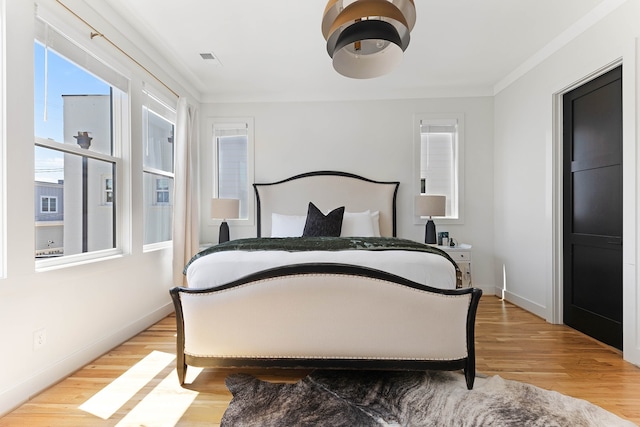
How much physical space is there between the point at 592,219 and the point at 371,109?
2.65 meters

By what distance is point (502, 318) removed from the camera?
3.39 metres

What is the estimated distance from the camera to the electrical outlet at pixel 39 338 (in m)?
2.00

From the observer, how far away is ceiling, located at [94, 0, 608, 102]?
265 centimetres

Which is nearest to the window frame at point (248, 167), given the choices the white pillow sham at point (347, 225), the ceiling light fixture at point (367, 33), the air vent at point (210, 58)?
the white pillow sham at point (347, 225)

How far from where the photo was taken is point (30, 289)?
1.96 metres

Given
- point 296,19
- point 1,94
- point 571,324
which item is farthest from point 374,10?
point 571,324

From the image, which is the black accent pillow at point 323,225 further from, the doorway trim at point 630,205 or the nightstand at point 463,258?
the doorway trim at point 630,205

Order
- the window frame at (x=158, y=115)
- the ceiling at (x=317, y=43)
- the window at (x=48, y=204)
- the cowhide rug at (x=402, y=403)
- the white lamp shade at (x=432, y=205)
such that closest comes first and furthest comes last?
the cowhide rug at (x=402, y=403), the window at (x=48, y=204), the ceiling at (x=317, y=43), the window frame at (x=158, y=115), the white lamp shade at (x=432, y=205)

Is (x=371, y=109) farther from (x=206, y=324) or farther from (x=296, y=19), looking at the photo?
(x=206, y=324)

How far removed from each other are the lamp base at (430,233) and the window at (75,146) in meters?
3.17

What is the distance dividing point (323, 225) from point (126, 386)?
2123 mm

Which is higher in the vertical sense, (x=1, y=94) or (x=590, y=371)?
(x=1, y=94)

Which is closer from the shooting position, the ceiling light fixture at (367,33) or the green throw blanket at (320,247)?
the ceiling light fixture at (367,33)

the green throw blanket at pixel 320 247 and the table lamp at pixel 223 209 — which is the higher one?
the table lamp at pixel 223 209
